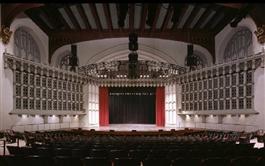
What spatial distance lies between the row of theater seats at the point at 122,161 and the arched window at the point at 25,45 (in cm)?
1505

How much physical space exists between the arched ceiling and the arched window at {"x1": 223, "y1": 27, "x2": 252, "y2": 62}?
3.65 feet

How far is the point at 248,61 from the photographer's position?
1845 cm

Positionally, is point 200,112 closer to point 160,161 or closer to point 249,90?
A: point 249,90

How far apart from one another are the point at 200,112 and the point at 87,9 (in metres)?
10.6

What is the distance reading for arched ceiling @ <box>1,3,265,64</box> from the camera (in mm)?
19438

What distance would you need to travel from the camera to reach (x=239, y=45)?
21859 millimetres

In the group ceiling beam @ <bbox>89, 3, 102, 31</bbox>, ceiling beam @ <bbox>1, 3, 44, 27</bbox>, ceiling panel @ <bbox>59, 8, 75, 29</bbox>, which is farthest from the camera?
ceiling panel @ <bbox>59, 8, 75, 29</bbox>

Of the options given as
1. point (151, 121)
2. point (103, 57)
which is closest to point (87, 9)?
point (103, 57)

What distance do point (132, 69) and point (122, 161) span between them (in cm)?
1372

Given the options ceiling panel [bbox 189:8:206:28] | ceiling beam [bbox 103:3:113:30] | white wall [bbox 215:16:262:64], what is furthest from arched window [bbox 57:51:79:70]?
white wall [bbox 215:16:262:64]

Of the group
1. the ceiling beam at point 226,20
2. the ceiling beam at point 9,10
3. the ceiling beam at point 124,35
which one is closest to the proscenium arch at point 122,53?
the ceiling beam at point 124,35

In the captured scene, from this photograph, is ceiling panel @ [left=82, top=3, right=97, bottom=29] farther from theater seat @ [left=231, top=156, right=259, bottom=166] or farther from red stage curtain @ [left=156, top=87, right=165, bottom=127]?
theater seat @ [left=231, top=156, right=259, bottom=166]

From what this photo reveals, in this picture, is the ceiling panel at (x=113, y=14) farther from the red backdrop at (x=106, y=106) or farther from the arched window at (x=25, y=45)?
the red backdrop at (x=106, y=106)

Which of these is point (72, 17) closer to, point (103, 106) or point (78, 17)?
point (78, 17)
